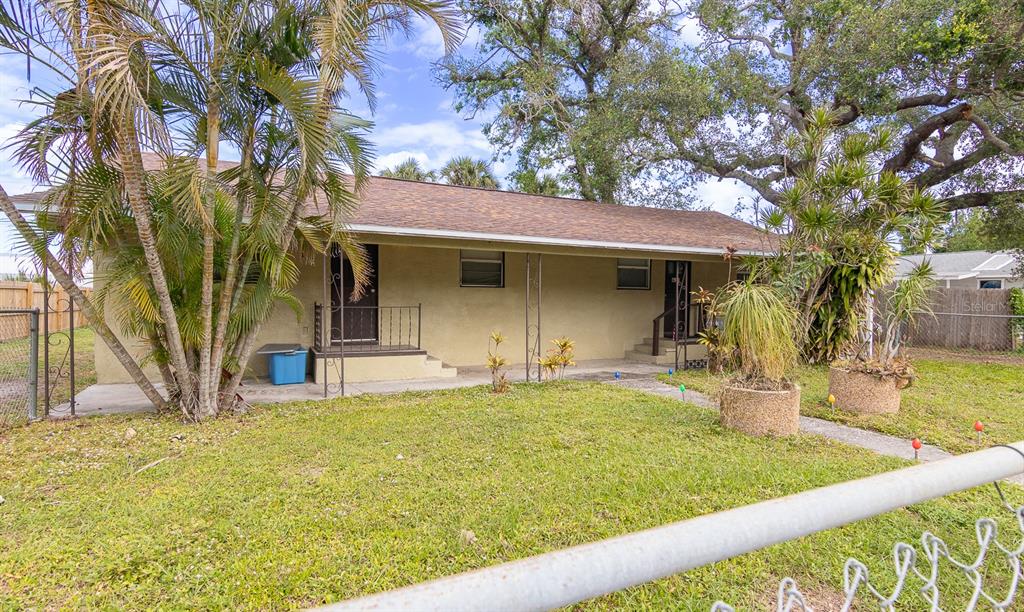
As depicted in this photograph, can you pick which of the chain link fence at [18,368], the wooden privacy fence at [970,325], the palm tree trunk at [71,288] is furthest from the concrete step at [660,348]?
the chain link fence at [18,368]

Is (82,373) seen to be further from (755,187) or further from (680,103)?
(755,187)

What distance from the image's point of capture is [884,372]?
6.36 metres

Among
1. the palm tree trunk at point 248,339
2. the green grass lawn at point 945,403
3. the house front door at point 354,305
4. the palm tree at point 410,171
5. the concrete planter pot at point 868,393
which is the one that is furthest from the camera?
the palm tree at point 410,171

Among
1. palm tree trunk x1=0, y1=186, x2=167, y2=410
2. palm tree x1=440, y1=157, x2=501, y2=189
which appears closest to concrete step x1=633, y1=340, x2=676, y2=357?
palm tree trunk x1=0, y1=186, x2=167, y2=410

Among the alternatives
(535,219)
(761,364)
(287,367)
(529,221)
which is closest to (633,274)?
(535,219)

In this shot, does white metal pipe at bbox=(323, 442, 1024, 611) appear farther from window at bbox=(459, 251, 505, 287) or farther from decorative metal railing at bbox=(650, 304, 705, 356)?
decorative metal railing at bbox=(650, 304, 705, 356)

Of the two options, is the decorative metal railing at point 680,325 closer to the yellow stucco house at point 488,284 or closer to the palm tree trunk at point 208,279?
the yellow stucco house at point 488,284

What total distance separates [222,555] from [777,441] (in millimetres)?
4890

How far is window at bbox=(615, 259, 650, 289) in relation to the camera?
39.0ft

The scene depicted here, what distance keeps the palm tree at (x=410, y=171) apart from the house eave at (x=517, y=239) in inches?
552

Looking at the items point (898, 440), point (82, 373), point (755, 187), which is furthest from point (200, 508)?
point (755, 187)

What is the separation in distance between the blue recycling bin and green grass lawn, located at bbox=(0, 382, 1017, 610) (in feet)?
7.46

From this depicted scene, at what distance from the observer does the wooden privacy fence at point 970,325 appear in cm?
1338

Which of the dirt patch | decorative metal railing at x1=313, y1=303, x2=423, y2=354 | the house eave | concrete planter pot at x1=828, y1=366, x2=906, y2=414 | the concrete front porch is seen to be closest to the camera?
concrete planter pot at x1=828, y1=366, x2=906, y2=414
